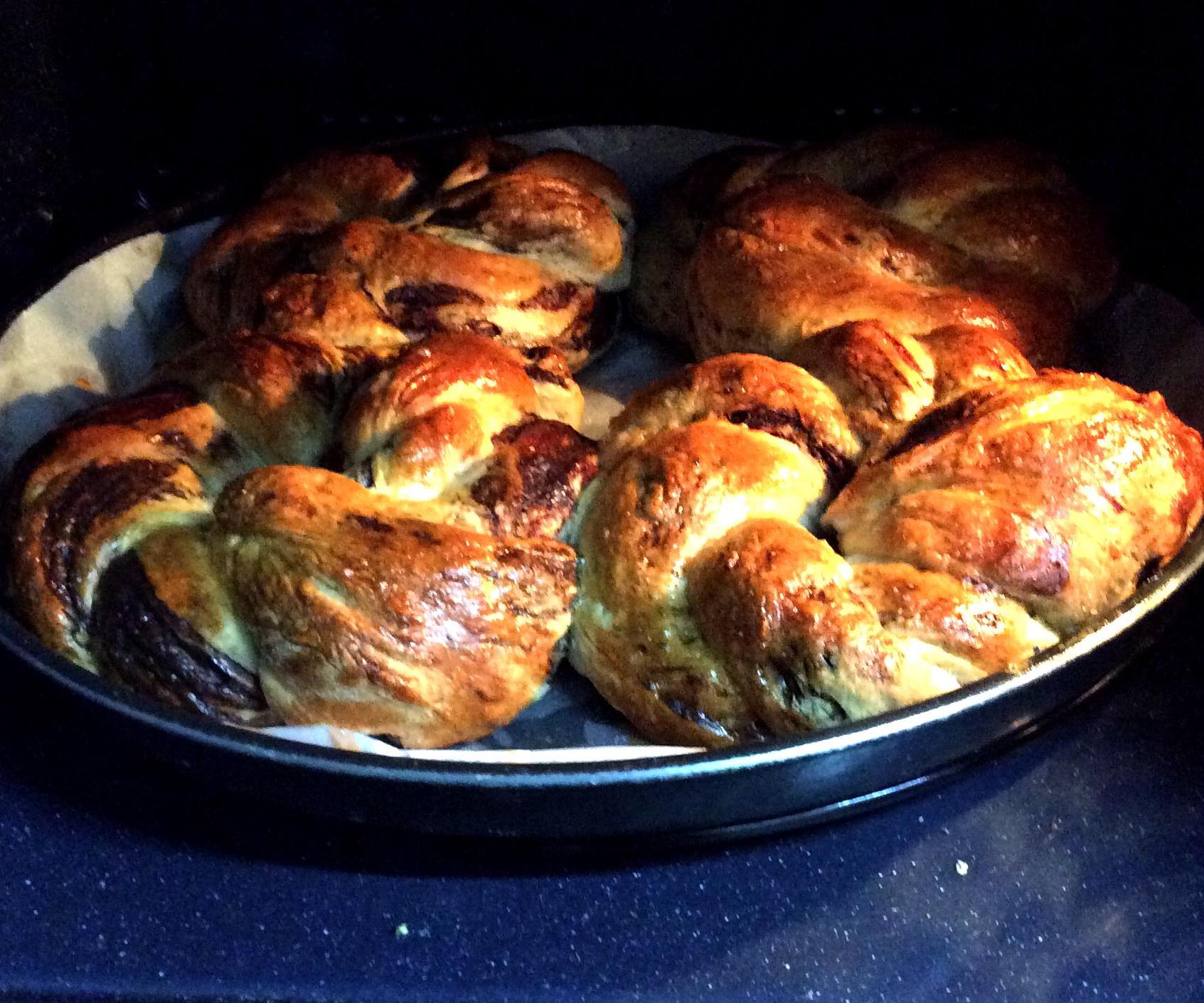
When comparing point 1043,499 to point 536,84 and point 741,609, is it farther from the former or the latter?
point 536,84

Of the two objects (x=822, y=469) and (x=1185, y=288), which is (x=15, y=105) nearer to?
(x=822, y=469)

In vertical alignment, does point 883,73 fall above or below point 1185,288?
above

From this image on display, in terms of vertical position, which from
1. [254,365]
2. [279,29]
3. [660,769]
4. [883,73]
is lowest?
[660,769]

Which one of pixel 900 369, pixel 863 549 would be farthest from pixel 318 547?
pixel 900 369

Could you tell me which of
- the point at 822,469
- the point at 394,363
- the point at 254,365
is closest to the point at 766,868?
the point at 822,469

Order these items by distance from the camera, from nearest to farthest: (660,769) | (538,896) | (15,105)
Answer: (660,769) → (538,896) → (15,105)
